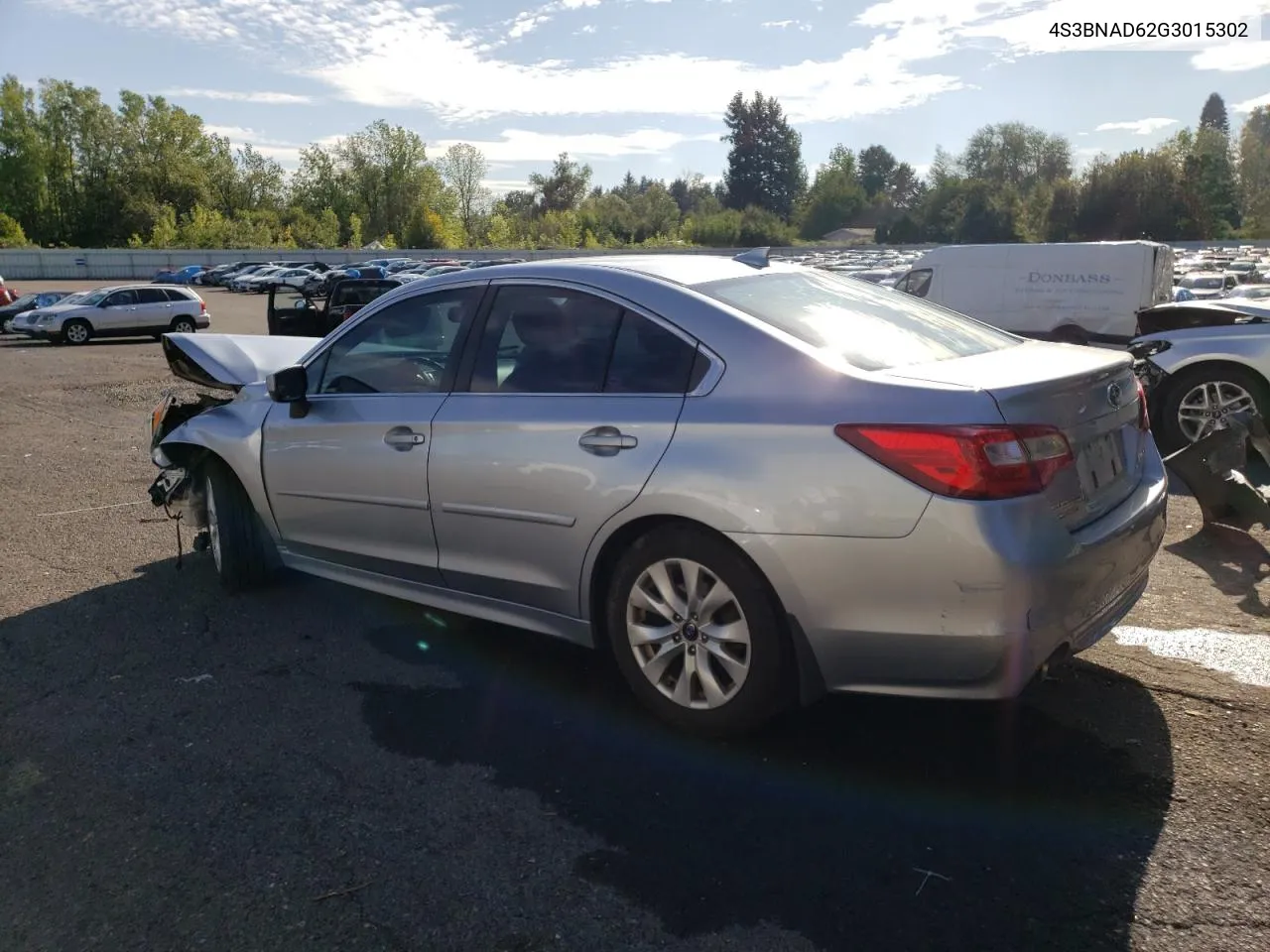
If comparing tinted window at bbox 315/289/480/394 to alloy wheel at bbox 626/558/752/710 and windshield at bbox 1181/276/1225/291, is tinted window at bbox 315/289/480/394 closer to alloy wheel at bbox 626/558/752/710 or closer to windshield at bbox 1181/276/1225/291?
alloy wheel at bbox 626/558/752/710

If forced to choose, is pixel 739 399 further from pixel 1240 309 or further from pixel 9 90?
pixel 9 90

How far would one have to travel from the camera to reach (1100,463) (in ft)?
11.4

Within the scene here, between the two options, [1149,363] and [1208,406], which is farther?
[1208,406]

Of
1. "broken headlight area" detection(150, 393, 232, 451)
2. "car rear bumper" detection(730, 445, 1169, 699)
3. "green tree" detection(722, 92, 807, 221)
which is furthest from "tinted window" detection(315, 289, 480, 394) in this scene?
"green tree" detection(722, 92, 807, 221)

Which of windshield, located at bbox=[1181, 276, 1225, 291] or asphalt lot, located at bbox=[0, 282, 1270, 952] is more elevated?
windshield, located at bbox=[1181, 276, 1225, 291]

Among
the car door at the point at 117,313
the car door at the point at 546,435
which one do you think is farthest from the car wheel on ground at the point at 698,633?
the car door at the point at 117,313

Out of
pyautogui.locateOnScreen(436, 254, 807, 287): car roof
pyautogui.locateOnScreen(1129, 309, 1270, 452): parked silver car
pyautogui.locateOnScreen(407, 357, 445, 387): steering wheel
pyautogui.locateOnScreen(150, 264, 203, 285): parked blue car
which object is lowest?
pyautogui.locateOnScreen(1129, 309, 1270, 452): parked silver car

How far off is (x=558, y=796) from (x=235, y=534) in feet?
9.02

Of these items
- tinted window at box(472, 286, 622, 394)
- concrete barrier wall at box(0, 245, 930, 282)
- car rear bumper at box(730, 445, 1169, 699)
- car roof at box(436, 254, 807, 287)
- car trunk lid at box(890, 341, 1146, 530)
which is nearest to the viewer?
car rear bumper at box(730, 445, 1169, 699)

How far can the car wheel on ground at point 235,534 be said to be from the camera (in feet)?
17.4

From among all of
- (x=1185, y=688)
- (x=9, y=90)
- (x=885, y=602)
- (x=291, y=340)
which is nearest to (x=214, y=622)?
(x=291, y=340)

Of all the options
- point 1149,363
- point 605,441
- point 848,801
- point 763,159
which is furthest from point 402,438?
point 763,159

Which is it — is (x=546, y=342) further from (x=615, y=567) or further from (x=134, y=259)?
(x=134, y=259)

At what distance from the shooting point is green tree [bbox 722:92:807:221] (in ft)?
435
